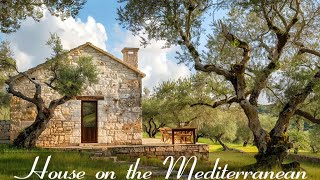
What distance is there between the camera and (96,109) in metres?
22.5

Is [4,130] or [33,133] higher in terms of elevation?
[4,130]

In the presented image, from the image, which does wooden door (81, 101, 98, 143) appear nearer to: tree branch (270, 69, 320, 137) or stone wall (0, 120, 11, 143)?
stone wall (0, 120, 11, 143)

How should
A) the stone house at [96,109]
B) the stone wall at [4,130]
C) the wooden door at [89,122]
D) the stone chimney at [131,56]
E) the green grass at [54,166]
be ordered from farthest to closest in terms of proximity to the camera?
the stone wall at [4,130] < the stone chimney at [131,56] < the wooden door at [89,122] < the stone house at [96,109] < the green grass at [54,166]

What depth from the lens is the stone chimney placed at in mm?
24766

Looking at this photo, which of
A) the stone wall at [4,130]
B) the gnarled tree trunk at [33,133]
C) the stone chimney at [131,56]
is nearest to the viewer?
the gnarled tree trunk at [33,133]

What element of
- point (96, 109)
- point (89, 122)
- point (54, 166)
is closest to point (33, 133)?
point (89, 122)

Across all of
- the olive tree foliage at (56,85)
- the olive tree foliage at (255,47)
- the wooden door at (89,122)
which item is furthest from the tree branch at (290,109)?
the wooden door at (89,122)

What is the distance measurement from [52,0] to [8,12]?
5.51 ft

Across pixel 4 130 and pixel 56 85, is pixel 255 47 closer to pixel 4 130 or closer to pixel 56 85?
pixel 56 85

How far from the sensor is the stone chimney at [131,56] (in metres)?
24.8

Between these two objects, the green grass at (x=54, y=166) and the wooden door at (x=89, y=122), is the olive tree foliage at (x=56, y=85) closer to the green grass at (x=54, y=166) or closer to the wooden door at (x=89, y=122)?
the wooden door at (x=89, y=122)

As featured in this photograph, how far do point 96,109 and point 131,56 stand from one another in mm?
4324

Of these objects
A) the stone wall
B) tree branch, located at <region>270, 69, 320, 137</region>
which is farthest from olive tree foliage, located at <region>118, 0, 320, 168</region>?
the stone wall

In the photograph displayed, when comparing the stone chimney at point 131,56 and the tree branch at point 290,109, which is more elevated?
the stone chimney at point 131,56
